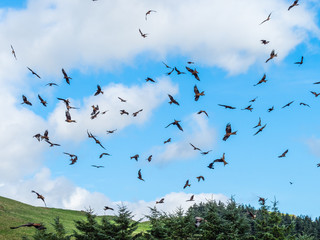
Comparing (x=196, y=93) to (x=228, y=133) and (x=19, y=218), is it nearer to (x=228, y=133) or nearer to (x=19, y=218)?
(x=228, y=133)

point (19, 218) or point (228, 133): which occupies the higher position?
point (228, 133)

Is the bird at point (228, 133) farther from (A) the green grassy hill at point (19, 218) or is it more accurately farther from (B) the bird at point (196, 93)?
(A) the green grassy hill at point (19, 218)

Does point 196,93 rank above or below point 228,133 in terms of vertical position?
above

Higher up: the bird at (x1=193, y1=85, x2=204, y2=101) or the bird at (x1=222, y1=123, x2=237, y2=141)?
the bird at (x1=193, y1=85, x2=204, y2=101)

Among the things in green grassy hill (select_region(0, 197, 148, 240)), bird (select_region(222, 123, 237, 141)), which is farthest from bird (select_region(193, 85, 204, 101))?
green grassy hill (select_region(0, 197, 148, 240))

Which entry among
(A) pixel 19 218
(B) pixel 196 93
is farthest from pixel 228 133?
(A) pixel 19 218

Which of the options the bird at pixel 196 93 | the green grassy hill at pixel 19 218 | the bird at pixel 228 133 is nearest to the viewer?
the bird at pixel 228 133

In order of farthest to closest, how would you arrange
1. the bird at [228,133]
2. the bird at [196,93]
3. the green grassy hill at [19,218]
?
the green grassy hill at [19,218]
the bird at [196,93]
the bird at [228,133]

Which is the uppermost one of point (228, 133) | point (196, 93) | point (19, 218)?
point (196, 93)

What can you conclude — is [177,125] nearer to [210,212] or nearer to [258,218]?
[210,212]

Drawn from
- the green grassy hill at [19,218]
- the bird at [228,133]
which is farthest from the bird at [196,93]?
the green grassy hill at [19,218]

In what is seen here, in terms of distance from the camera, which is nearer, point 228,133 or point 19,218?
point 228,133

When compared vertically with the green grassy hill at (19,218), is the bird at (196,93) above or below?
above

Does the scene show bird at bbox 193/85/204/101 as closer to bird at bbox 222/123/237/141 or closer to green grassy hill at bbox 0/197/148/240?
bird at bbox 222/123/237/141
